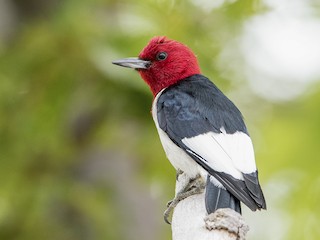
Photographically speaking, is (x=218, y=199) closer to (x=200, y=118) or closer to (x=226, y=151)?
(x=226, y=151)

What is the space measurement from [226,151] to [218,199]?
0.42 meters

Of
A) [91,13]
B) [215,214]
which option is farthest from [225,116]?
[91,13]

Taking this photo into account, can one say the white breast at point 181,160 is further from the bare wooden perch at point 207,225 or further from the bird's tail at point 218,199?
the bare wooden perch at point 207,225

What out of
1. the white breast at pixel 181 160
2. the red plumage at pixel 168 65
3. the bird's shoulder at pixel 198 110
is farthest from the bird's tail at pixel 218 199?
the red plumage at pixel 168 65

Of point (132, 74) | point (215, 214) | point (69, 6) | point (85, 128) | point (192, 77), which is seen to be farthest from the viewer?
point (85, 128)

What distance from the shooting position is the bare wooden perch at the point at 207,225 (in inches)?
140

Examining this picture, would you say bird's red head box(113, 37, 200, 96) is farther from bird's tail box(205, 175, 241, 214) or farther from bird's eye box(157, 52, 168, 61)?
bird's tail box(205, 175, 241, 214)

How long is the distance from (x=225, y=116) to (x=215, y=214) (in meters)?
1.02

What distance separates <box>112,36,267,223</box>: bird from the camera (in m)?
4.26

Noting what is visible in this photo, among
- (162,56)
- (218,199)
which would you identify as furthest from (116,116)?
(218,199)

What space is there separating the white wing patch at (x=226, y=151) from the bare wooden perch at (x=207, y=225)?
1.20ft

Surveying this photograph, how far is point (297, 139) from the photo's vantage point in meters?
6.94

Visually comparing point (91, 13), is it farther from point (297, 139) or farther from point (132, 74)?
point (297, 139)

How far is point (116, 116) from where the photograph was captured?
7.05 metres
